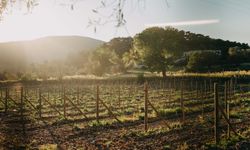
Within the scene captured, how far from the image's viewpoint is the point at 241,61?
87.1 meters

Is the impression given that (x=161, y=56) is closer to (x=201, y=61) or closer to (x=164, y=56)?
(x=164, y=56)

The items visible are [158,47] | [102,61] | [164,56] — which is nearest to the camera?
[158,47]

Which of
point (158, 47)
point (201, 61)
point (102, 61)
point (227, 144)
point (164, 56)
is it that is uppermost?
point (158, 47)

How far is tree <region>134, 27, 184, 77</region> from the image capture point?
2403 inches

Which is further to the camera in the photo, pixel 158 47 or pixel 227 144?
pixel 158 47

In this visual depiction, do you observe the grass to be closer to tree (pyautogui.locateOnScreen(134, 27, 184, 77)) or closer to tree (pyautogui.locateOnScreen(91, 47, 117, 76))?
tree (pyautogui.locateOnScreen(134, 27, 184, 77))

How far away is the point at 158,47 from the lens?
62.6 metres

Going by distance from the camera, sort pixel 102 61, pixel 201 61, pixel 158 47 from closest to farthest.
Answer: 1. pixel 158 47
2. pixel 201 61
3. pixel 102 61

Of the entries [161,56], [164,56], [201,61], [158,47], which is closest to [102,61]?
[201,61]

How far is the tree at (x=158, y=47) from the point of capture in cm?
6103

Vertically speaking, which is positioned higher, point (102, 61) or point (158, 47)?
point (158, 47)

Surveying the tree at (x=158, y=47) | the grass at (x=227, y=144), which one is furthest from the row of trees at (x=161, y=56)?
the grass at (x=227, y=144)

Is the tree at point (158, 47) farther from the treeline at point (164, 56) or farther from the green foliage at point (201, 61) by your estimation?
the green foliage at point (201, 61)

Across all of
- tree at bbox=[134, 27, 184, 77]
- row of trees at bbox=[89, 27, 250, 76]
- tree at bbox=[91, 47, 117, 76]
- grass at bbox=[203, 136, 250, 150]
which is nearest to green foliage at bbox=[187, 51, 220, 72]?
row of trees at bbox=[89, 27, 250, 76]
